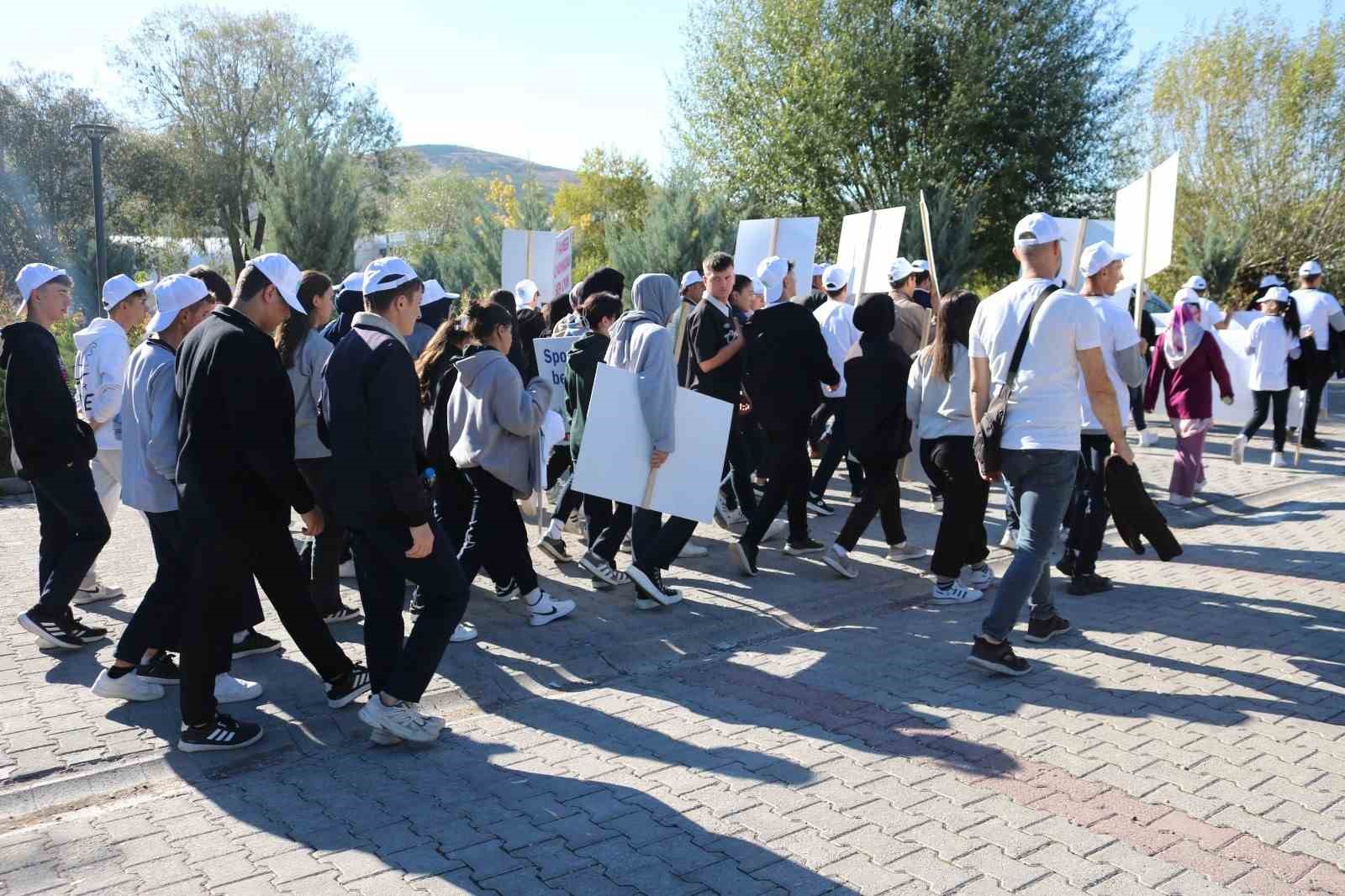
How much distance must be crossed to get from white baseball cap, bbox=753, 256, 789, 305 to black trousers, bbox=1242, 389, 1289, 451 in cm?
641

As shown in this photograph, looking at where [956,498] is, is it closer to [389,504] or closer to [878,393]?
[878,393]

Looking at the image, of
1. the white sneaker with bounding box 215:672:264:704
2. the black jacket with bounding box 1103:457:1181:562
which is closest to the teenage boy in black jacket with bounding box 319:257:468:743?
the white sneaker with bounding box 215:672:264:704

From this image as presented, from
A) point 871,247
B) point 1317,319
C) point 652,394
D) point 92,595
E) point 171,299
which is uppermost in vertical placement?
point 871,247

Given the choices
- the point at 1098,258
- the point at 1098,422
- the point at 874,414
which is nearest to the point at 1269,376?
the point at 1098,422

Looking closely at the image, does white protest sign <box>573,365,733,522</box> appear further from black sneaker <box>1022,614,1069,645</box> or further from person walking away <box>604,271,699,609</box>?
black sneaker <box>1022,614,1069,645</box>

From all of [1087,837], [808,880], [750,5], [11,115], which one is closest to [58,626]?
[808,880]

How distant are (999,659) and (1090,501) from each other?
6.49 feet

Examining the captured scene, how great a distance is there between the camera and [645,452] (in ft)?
20.9

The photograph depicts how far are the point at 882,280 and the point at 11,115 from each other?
45.4 meters

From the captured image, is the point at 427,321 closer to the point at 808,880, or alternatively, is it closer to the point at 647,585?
the point at 647,585

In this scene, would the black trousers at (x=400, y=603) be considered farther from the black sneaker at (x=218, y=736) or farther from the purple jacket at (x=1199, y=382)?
the purple jacket at (x=1199, y=382)

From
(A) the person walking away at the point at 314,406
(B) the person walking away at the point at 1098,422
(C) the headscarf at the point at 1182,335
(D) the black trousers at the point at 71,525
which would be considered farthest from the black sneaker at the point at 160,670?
(C) the headscarf at the point at 1182,335

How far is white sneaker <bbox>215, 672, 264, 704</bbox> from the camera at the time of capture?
5.09m

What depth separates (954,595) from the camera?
6781 millimetres
